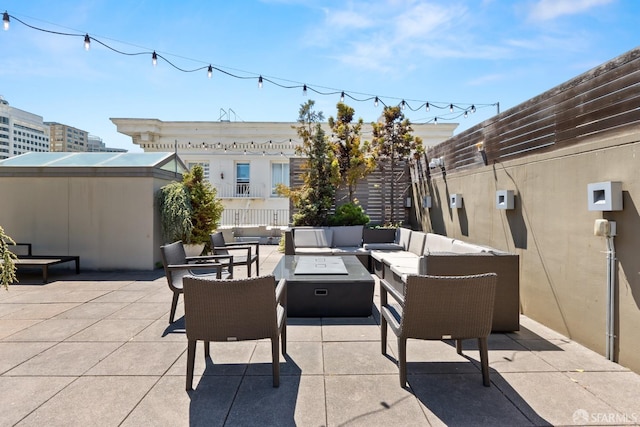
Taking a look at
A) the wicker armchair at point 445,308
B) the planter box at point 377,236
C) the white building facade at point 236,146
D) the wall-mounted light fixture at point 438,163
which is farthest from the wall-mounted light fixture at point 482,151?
the white building facade at point 236,146

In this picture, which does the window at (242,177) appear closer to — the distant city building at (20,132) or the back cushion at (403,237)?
the distant city building at (20,132)

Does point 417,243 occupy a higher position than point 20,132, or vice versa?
point 20,132

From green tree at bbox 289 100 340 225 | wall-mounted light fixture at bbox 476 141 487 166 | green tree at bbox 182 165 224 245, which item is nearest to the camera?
wall-mounted light fixture at bbox 476 141 487 166

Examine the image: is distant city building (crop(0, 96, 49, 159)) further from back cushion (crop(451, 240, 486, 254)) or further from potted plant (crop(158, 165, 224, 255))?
back cushion (crop(451, 240, 486, 254))

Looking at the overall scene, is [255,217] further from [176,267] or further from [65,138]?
[65,138]

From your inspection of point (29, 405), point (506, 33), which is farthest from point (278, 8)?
point (29, 405)

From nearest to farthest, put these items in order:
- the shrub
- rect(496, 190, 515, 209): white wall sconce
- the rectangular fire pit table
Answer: the rectangular fire pit table < rect(496, 190, 515, 209): white wall sconce < the shrub

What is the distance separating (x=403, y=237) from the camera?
7.30 m

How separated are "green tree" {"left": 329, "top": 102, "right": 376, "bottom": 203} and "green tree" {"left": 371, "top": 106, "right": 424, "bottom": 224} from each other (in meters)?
0.37

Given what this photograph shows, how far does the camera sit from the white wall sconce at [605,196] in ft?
9.25

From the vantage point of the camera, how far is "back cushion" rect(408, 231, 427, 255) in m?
6.30

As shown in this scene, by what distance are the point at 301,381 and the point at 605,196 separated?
9.77 feet

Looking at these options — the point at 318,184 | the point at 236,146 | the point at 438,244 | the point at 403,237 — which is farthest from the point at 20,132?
the point at 438,244

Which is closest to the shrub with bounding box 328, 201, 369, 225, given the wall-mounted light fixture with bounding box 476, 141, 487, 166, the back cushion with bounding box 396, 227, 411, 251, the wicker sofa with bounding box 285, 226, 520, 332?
the wicker sofa with bounding box 285, 226, 520, 332
